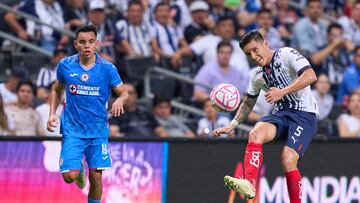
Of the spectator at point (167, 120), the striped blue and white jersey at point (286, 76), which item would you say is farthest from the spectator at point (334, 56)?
the striped blue and white jersey at point (286, 76)

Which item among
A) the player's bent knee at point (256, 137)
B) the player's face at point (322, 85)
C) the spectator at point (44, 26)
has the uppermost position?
the spectator at point (44, 26)

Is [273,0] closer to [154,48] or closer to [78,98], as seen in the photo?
[154,48]

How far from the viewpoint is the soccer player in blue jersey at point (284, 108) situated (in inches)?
467

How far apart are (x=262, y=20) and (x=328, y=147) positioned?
5.27 meters

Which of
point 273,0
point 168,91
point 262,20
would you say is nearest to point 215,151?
point 168,91

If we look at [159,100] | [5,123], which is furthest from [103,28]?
[5,123]

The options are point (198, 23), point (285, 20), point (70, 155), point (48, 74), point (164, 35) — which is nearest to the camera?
point (70, 155)

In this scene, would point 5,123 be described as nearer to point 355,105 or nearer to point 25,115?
point 25,115

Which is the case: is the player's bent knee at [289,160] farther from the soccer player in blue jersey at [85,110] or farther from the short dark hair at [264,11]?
the short dark hair at [264,11]

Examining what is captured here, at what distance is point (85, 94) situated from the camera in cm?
1249

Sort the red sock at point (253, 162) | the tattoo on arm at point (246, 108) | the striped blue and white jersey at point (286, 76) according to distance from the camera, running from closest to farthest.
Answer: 1. the red sock at point (253, 162)
2. the striped blue and white jersey at point (286, 76)
3. the tattoo on arm at point (246, 108)

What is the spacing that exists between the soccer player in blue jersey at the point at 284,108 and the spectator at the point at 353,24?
27.0 ft

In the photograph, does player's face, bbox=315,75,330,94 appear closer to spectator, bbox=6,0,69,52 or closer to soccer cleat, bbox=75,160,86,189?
spectator, bbox=6,0,69,52

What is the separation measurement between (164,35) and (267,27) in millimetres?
1964
